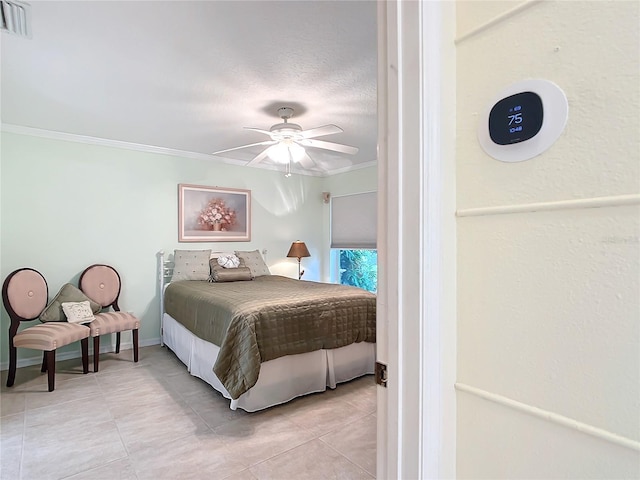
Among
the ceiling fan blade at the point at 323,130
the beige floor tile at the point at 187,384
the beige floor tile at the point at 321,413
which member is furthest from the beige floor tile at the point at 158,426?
the ceiling fan blade at the point at 323,130

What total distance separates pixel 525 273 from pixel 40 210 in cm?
433

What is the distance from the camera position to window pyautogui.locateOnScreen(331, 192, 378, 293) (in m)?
5.10

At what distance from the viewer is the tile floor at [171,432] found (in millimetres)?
1882

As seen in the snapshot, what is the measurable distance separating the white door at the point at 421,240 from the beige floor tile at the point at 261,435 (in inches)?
63.5

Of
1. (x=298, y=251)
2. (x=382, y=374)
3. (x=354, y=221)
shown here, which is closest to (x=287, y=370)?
(x=382, y=374)

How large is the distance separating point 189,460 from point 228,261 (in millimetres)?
2545

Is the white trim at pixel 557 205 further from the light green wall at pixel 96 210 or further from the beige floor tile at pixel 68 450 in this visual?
the light green wall at pixel 96 210

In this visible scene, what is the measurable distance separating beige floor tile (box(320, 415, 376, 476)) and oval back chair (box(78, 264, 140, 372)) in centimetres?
235

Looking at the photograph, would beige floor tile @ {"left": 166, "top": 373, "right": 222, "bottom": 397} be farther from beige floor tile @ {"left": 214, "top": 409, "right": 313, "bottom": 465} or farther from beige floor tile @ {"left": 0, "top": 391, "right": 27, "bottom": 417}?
beige floor tile @ {"left": 0, "top": 391, "right": 27, "bottom": 417}

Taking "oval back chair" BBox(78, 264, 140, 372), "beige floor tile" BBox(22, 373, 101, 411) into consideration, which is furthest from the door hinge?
"oval back chair" BBox(78, 264, 140, 372)

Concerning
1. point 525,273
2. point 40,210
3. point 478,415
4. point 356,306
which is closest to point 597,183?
point 525,273

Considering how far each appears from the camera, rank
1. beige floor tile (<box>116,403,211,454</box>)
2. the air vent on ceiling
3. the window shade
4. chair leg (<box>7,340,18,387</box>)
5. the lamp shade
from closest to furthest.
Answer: the air vent on ceiling < beige floor tile (<box>116,403,211,454</box>) < chair leg (<box>7,340,18,387</box>) < the window shade < the lamp shade

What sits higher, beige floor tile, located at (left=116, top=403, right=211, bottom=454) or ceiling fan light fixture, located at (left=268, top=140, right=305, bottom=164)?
ceiling fan light fixture, located at (left=268, top=140, right=305, bottom=164)

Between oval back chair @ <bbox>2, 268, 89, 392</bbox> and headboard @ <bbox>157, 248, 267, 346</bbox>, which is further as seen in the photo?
headboard @ <bbox>157, 248, 267, 346</bbox>
